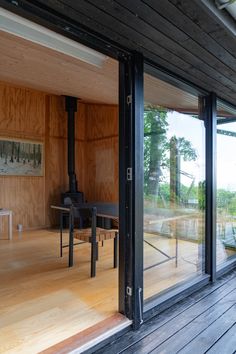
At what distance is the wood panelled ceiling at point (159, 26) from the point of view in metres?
1.53

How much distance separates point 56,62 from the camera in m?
3.47

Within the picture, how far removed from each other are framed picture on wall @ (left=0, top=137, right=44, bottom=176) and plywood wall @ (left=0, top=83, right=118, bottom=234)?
0.11 metres

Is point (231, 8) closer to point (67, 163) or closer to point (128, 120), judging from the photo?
point (128, 120)

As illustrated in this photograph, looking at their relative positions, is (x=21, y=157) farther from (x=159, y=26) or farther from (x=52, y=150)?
(x=159, y=26)

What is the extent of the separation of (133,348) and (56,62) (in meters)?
3.18

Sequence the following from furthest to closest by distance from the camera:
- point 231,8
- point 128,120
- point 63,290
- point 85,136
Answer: point 85,136 < point 63,290 < point 128,120 < point 231,8

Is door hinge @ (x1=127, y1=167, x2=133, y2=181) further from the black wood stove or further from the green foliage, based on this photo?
the black wood stove

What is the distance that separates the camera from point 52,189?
6387 millimetres

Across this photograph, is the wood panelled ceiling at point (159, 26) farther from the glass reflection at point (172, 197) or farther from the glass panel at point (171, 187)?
the glass reflection at point (172, 197)

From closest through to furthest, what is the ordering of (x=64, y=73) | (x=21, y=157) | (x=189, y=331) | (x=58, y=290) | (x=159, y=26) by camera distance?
(x=159, y=26)
(x=189, y=331)
(x=58, y=290)
(x=64, y=73)
(x=21, y=157)

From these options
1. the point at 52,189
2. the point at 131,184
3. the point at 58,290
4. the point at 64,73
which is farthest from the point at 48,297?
the point at 52,189

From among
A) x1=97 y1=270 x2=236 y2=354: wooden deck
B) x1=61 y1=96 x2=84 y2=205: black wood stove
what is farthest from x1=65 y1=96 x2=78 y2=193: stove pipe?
x1=97 y1=270 x2=236 y2=354: wooden deck

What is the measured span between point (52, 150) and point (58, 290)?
4.14m

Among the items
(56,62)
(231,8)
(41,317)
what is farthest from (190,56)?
(41,317)
